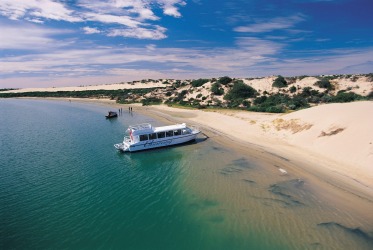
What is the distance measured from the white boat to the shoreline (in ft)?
17.9

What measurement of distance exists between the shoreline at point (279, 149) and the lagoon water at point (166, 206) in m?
2.31

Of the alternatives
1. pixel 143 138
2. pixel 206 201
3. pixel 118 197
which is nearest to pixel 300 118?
pixel 143 138

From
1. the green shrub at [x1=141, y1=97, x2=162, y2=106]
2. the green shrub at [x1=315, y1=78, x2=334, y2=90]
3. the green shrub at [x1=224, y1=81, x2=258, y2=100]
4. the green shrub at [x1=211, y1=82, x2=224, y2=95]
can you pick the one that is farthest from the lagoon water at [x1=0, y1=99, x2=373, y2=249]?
the green shrub at [x1=141, y1=97, x2=162, y2=106]

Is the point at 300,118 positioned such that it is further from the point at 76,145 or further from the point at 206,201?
the point at 76,145

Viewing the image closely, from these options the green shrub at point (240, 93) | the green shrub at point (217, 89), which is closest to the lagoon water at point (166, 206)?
the green shrub at point (240, 93)

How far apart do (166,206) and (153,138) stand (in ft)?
60.3

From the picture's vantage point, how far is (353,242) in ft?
52.6

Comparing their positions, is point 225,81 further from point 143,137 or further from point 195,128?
point 143,137

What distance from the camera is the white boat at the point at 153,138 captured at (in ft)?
123

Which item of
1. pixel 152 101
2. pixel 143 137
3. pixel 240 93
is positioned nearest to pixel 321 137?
pixel 143 137

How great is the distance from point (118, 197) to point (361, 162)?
22227mm

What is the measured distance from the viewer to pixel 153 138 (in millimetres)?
38719

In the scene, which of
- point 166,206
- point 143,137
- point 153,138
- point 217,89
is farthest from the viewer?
point 217,89

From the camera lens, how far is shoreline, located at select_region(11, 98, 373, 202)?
2389 centimetres
